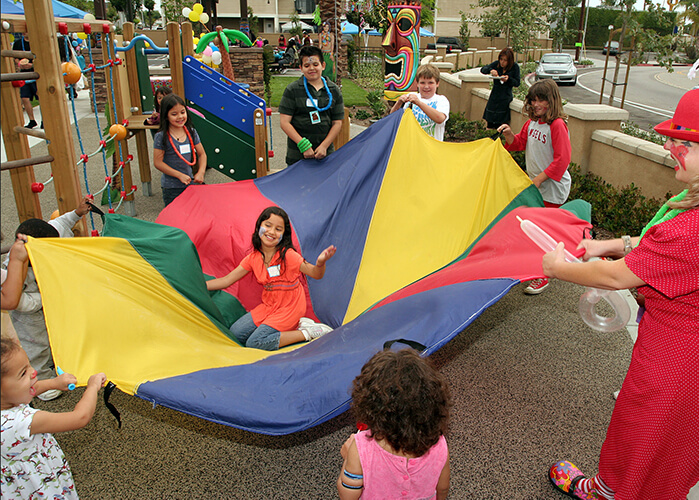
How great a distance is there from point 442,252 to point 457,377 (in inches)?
32.4

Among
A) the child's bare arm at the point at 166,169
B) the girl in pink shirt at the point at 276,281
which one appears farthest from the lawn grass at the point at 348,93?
the girl in pink shirt at the point at 276,281

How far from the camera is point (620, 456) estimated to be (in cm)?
223

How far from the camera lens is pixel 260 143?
596 cm

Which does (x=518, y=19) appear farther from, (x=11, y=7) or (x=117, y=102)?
(x=11, y=7)

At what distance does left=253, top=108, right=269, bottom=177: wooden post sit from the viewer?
584cm

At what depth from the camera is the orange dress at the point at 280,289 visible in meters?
3.46

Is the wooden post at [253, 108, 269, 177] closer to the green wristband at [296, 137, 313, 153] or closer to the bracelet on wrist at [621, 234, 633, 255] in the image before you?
the green wristband at [296, 137, 313, 153]

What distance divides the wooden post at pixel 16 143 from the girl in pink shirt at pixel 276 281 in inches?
57.5

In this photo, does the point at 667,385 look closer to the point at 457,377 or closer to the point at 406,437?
the point at 406,437

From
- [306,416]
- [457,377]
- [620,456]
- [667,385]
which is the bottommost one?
[457,377]

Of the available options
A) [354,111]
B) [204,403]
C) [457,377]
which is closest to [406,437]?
[204,403]

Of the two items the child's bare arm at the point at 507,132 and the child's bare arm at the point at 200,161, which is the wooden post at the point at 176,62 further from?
the child's bare arm at the point at 507,132

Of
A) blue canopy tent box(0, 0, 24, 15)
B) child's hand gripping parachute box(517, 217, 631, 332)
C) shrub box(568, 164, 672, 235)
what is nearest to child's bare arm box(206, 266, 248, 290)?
child's hand gripping parachute box(517, 217, 631, 332)

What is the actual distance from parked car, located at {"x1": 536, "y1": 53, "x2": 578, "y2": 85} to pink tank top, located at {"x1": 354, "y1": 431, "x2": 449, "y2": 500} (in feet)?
72.4
